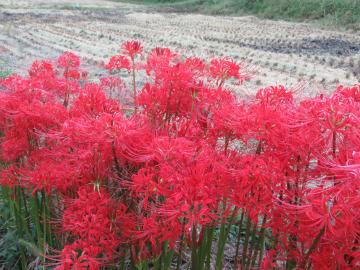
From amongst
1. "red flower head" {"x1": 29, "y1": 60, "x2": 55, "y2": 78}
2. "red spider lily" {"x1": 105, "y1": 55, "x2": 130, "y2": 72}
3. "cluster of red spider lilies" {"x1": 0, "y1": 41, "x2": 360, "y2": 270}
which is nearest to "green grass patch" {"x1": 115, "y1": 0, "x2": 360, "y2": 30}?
"red spider lily" {"x1": 105, "y1": 55, "x2": 130, "y2": 72}

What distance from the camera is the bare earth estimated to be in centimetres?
1060

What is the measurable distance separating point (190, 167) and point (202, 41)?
47.2 ft

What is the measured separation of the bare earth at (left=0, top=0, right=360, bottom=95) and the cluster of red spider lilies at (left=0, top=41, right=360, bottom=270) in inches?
183

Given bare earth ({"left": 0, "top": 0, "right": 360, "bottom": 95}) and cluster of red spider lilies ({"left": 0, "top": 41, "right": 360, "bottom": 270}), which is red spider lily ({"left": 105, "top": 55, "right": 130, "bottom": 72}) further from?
bare earth ({"left": 0, "top": 0, "right": 360, "bottom": 95})

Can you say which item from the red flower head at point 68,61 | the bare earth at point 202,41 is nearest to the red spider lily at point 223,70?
the red flower head at point 68,61

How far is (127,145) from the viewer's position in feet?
6.57

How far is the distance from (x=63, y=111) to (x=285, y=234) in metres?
1.36

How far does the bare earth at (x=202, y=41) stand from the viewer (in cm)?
1060

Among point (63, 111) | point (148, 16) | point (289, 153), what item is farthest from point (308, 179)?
point (148, 16)

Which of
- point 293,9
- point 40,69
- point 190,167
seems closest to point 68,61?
point 40,69

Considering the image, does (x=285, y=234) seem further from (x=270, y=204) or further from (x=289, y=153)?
(x=289, y=153)

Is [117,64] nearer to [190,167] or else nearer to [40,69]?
[40,69]

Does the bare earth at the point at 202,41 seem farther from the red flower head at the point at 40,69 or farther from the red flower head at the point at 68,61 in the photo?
the red flower head at the point at 40,69

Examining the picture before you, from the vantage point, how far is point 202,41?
15734mm
